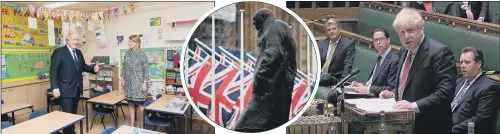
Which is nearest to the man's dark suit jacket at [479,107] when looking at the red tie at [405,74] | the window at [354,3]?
the red tie at [405,74]

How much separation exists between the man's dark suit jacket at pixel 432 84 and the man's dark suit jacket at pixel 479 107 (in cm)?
8

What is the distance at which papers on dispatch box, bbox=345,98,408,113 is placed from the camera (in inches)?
66.9

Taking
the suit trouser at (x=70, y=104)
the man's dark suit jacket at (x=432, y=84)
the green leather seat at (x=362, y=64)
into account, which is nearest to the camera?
the man's dark suit jacket at (x=432, y=84)

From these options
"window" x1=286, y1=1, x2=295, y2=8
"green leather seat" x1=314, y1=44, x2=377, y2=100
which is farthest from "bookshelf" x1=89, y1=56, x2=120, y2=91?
"green leather seat" x1=314, y1=44, x2=377, y2=100

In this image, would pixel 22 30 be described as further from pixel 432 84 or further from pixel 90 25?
pixel 432 84

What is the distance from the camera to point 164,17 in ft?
5.91

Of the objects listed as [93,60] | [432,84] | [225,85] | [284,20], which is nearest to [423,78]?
[432,84]

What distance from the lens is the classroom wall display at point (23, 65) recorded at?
1.80m

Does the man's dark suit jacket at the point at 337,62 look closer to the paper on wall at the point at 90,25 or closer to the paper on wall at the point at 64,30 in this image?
the paper on wall at the point at 90,25

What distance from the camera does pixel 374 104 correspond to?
1725 millimetres

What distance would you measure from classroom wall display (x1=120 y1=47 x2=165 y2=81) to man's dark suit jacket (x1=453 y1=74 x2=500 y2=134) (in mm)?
1784

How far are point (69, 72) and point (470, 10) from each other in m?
2.53

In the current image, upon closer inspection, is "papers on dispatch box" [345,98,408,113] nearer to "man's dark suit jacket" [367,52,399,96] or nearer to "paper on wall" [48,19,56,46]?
"man's dark suit jacket" [367,52,399,96]

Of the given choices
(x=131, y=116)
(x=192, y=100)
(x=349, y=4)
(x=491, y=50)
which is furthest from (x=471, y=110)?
(x=131, y=116)
